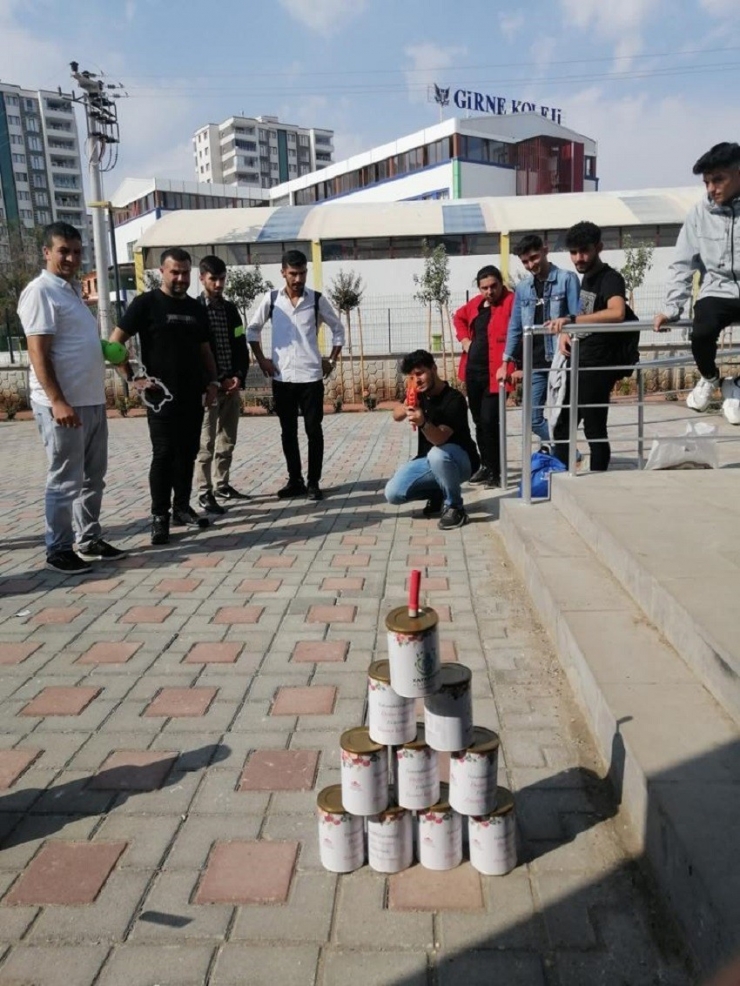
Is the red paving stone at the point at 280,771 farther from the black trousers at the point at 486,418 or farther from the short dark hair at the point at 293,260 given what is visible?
the short dark hair at the point at 293,260

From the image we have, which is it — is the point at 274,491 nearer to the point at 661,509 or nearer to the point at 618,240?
the point at 661,509

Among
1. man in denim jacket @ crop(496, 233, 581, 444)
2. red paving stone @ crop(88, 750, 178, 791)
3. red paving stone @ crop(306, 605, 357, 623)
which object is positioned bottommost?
red paving stone @ crop(306, 605, 357, 623)

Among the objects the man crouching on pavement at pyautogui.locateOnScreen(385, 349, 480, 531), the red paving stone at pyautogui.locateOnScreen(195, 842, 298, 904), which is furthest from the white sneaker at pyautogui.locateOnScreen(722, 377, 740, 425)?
the red paving stone at pyautogui.locateOnScreen(195, 842, 298, 904)

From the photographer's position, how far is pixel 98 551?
4.94 m

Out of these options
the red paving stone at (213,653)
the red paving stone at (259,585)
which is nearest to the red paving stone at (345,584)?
the red paving stone at (259,585)

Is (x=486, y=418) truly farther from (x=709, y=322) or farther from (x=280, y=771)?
(x=280, y=771)

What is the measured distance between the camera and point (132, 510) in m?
6.45

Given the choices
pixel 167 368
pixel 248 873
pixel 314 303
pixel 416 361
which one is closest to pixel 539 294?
pixel 416 361

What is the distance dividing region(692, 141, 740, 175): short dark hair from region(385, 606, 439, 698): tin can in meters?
3.61

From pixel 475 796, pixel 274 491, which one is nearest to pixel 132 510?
pixel 274 491

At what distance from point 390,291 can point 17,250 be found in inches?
881

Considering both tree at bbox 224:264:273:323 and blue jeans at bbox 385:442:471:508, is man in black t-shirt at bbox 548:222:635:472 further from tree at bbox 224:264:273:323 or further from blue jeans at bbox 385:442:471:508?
tree at bbox 224:264:273:323

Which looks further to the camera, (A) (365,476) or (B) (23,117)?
(B) (23,117)

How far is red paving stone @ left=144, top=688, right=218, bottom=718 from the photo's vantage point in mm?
2871
